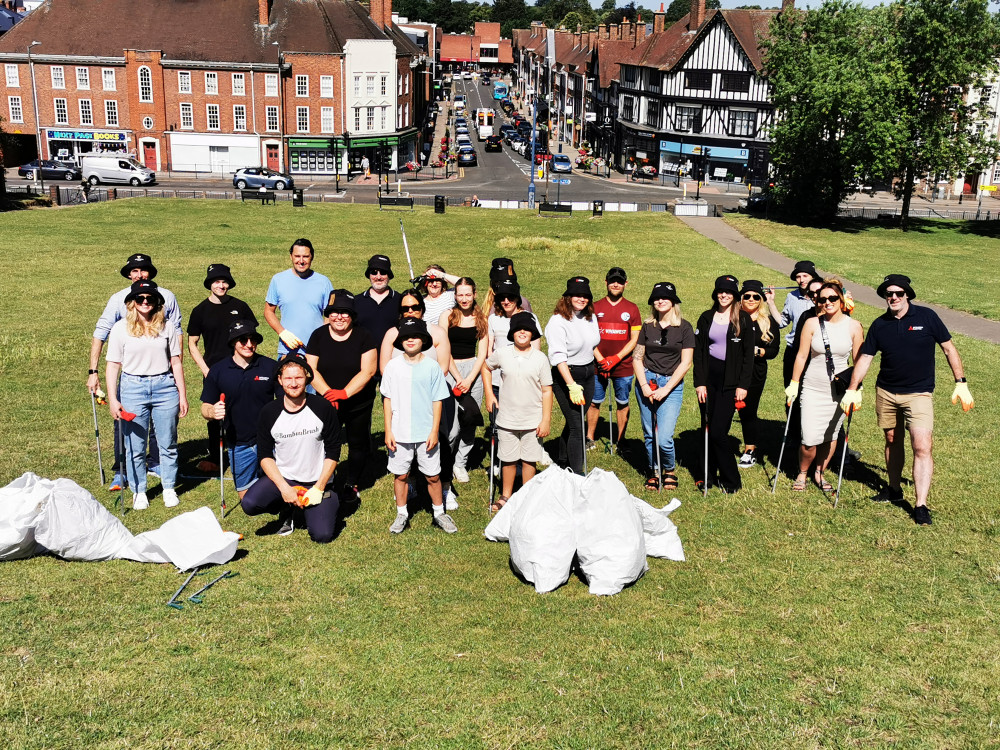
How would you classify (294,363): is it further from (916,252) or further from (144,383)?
(916,252)

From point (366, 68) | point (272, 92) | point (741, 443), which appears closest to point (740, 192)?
point (366, 68)

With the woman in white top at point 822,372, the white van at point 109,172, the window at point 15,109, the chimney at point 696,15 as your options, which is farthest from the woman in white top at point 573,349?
the window at point 15,109

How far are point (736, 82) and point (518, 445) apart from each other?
67.5m

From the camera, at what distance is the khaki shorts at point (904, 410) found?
30.8 feet

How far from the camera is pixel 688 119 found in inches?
2857

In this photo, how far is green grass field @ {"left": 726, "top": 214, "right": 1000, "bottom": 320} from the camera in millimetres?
27281

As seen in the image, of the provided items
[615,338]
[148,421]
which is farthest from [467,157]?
[148,421]

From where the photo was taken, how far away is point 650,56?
256ft

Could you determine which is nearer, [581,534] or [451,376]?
[581,534]

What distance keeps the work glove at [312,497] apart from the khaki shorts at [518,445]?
6.40 ft

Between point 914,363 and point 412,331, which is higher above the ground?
point 412,331

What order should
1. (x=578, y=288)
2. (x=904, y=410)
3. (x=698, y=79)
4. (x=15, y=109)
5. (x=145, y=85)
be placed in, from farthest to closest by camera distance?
(x=698, y=79) < (x=15, y=109) < (x=145, y=85) < (x=578, y=288) < (x=904, y=410)

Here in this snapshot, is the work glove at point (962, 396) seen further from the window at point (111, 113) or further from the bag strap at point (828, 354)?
the window at point (111, 113)

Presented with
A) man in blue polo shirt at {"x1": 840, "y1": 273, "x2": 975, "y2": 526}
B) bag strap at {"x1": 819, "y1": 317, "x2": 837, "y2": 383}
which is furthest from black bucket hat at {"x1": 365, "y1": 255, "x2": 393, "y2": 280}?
man in blue polo shirt at {"x1": 840, "y1": 273, "x2": 975, "y2": 526}
